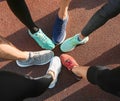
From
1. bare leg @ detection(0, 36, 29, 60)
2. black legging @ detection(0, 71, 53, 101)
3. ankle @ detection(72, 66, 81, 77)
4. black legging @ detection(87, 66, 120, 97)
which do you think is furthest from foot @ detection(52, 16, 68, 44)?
black legging @ detection(0, 71, 53, 101)

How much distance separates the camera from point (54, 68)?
247 cm

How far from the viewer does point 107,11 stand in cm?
203

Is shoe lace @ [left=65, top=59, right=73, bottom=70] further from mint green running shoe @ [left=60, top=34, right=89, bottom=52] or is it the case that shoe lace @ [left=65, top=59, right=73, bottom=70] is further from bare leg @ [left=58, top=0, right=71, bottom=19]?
bare leg @ [left=58, top=0, right=71, bottom=19]

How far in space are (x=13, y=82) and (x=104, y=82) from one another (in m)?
0.61

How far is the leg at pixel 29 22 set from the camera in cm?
206

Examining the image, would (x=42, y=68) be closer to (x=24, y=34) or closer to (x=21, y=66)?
(x=21, y=66)

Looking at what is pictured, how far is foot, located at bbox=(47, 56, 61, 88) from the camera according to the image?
8.04 ft

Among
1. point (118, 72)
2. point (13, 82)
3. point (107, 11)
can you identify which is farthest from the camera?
point (107, 11)

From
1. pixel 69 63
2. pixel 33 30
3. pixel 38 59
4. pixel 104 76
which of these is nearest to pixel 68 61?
pixel 69 63

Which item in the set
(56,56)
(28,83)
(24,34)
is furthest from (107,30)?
(28,83)

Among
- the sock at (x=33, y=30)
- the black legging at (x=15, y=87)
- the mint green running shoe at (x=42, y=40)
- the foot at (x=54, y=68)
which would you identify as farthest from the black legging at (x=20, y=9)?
the black legging at (x=15, y=87)

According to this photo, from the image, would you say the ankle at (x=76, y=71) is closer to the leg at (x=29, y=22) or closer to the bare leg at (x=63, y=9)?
the leg at (x=29, y=22)

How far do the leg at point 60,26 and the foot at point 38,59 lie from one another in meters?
0.14

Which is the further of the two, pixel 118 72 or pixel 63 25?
pixel 63 25
